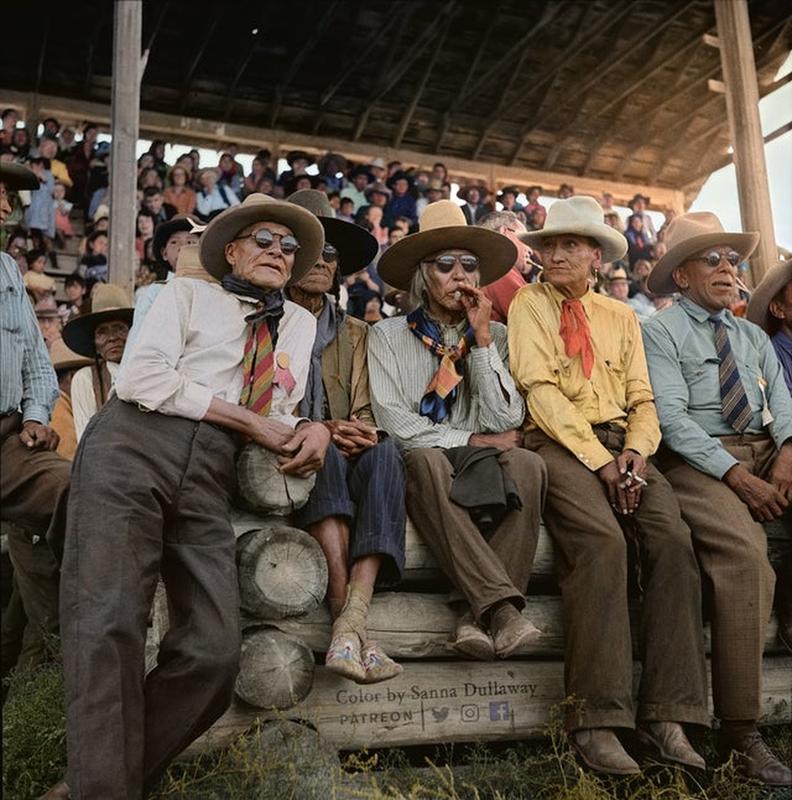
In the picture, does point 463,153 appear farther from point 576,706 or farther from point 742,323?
point 576,706

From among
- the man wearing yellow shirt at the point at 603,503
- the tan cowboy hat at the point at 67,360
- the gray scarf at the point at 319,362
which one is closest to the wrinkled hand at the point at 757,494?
the man wearing yellow shirt at the point at 603,503

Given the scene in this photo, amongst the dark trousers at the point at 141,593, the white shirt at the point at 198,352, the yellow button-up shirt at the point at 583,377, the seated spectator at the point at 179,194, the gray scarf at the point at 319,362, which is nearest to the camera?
the dark trousers at the point at 141,593

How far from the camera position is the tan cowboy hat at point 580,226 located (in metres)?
4.42

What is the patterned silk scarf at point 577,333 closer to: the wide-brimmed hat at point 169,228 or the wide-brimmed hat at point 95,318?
the wide-brimmed hat at point 169,228

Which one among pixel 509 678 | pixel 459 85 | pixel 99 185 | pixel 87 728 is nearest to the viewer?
pixel 87 728

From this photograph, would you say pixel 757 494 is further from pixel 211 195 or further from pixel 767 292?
pixel 211 195

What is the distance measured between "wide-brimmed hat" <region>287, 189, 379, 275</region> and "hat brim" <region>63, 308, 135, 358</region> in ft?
4.23

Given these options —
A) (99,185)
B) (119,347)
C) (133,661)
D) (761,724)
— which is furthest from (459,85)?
(133,661)

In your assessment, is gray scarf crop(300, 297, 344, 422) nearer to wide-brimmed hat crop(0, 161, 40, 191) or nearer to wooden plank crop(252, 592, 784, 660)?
wooden plank crop(252, 592, 784, 660)

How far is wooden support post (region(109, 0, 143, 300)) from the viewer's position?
6.60m

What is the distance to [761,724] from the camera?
4.04 meters

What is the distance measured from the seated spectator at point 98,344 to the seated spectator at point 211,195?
5974mm

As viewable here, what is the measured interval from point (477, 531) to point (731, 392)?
1.67 meters

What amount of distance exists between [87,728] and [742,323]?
3682mm
